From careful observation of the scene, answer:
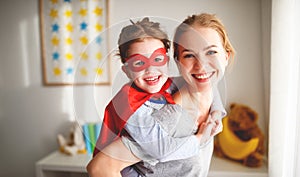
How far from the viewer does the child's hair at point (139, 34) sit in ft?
3.55

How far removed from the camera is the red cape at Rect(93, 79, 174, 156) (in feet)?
3.56

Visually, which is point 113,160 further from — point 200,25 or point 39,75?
point 39,75

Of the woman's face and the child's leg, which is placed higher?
the woman's face

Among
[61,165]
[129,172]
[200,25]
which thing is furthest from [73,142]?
[200,25]

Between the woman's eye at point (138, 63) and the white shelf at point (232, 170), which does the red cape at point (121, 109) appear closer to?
the woman's eye at point (138, 63)

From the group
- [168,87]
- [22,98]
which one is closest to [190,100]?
[168,87]

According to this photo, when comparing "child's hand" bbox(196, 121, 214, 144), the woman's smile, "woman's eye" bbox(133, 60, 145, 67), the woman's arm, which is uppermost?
"woman's eye" bbox(133, 60, 145, 67)

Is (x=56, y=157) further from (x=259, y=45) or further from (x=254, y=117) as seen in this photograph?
(x=259, y=45)

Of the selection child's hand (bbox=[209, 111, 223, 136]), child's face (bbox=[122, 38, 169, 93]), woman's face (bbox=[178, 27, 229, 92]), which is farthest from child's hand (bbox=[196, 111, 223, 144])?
child's face (bbox=[122, 38, 169, 93])

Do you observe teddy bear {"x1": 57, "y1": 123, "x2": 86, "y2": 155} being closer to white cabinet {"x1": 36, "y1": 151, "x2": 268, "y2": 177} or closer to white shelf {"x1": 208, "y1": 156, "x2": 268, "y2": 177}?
white cabinet {"x1": 36, "y1": 151, "x2": 268, "y2": 177}

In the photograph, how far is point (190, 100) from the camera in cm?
112

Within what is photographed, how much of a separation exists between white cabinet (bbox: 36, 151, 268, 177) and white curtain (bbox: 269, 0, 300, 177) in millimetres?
116

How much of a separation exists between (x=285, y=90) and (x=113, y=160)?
75 centimetres

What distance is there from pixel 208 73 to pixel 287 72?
34 centimetres
